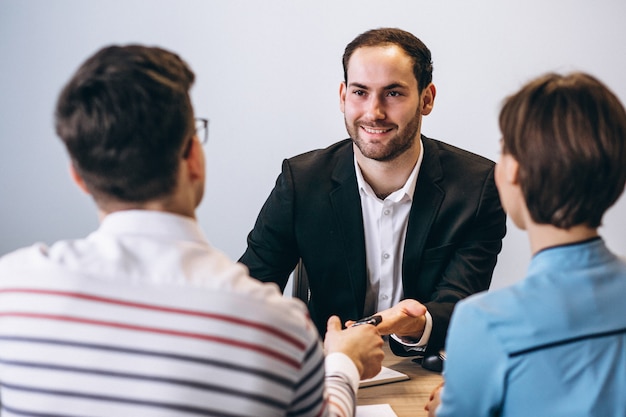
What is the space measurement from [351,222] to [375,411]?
0.86 metres

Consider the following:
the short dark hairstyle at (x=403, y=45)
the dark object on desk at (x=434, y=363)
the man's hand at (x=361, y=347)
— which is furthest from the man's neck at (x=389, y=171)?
the man's hand at (x=361, y=347)

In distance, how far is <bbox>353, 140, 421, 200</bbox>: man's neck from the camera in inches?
92.5

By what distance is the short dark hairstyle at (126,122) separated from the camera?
3.27ft

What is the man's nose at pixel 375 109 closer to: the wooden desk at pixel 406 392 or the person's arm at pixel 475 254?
the person's arm at pixel 475 254

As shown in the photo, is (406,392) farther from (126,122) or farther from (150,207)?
(126,122)

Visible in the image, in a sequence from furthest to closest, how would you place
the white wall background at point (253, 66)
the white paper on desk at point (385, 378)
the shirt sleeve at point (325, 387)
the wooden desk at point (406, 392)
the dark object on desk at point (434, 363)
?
the white wall background at point (253, 66) < the dark object on desk at point (434, 363) < the white paper on desk at point (385, 378) < the wooden desk at point (406, 392) < the shirt sleeve at point (325, 387)

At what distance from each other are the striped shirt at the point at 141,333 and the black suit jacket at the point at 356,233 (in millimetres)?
1242

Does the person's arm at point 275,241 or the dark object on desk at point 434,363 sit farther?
the person's arm at point 275,241

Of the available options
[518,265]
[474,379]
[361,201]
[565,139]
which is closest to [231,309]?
[474,379]

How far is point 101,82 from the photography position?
100 centimetres

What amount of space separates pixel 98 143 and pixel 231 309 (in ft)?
0.97

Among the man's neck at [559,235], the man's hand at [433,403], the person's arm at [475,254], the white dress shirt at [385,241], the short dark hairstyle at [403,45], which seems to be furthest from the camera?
the short dark hairstyle at [403,45]

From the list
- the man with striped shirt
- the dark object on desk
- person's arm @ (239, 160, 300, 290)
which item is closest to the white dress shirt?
person's arm @ (239, 160, 300, 290)

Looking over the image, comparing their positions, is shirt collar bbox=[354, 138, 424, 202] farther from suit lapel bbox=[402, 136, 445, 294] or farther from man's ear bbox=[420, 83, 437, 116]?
man's ear bbox=[420, 83, 437, 116]
